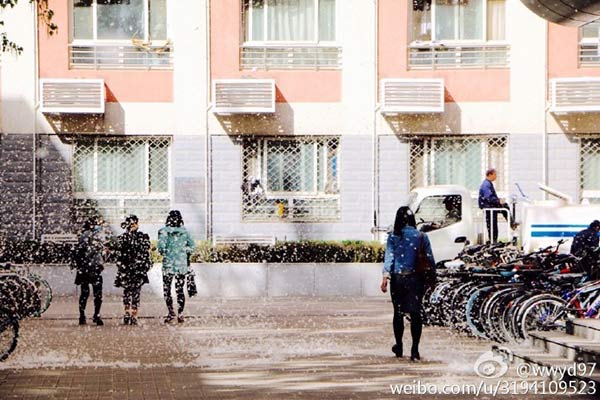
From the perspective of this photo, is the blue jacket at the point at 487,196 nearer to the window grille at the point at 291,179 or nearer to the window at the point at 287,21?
the window grille at the point at 291,179

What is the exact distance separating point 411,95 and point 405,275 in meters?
15.1

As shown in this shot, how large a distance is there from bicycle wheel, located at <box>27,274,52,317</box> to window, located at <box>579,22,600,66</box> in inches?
555

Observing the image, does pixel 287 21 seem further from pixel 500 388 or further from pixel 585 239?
pixel 500 388

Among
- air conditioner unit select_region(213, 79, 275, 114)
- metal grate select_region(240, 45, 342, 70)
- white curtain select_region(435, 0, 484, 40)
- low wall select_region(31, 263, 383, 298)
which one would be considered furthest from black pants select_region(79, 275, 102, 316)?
white curtain select_region(435, 0, 484, 40)

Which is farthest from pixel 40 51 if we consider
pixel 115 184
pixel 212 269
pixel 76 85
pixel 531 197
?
pixel 531 197

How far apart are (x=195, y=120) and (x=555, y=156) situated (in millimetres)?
8169

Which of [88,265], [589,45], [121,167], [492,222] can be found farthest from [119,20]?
[589,45]

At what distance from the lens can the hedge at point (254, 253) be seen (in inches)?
1162

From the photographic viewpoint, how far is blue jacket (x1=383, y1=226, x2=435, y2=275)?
55.2ft

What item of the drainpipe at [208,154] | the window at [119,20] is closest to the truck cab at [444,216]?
the drainpipe at [208,154]

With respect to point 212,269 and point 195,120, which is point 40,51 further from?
point 212,269

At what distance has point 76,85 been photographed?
31.2m

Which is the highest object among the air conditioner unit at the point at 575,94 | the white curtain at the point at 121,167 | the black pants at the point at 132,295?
the air conditioner unit at the point at 575,94

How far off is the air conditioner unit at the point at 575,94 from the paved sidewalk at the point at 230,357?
839 cm
